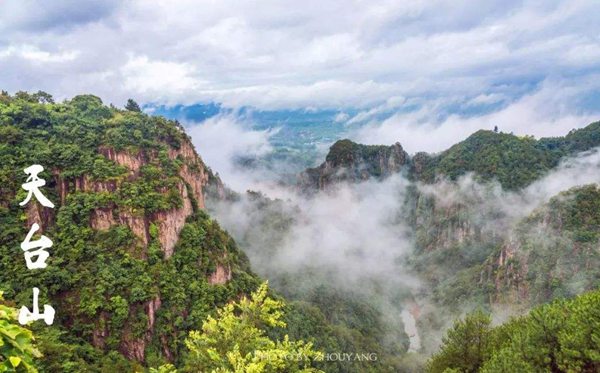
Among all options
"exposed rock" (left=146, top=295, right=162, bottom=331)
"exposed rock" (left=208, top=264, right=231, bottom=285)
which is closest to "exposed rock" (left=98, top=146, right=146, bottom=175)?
"exposed rock" (left=208, top=264, right=231, bottom=285)

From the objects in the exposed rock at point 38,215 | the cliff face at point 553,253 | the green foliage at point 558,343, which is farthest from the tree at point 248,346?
the cliff face at point 553,253

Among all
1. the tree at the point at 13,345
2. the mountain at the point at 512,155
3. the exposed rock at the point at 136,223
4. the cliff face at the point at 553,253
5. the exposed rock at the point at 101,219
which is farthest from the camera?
the mountain at the point at 512,155

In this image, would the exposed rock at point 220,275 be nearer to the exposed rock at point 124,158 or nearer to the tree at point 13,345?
the exposed rock at point 124,158

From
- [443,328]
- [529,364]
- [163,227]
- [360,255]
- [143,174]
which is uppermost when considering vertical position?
[143,174]

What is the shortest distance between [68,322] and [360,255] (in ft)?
454

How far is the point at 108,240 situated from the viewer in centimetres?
5316

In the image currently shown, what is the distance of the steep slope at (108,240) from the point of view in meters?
46.8

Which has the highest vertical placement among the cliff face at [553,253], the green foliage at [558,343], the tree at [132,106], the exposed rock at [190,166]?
the tree at [132,106]

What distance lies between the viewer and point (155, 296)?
51375 millimetres

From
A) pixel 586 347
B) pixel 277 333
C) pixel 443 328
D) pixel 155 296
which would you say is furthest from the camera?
pixel 443 328

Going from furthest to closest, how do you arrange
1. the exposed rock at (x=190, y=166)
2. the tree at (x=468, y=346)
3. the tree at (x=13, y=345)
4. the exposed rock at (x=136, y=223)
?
the exposed rock at (x=190, y=166), the exposed rock at (x=136, y=223), the tree at (x=468, y=346), the tree at (x=13, y=345)

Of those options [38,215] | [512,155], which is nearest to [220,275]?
[38,215]

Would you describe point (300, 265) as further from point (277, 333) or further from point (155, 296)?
point (155, 296)

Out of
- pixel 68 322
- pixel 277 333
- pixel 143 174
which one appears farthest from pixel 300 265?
pixel 68 322
